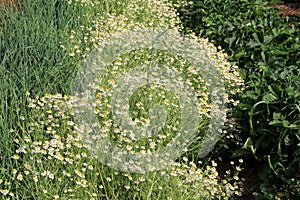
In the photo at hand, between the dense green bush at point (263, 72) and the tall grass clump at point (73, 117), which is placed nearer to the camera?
the tall grass clump at point (73, 117)

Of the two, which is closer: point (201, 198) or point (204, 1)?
point (201, 198)

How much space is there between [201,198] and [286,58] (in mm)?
1962

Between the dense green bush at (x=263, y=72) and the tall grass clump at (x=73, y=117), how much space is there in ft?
0.70

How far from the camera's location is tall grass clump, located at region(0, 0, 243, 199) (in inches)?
109

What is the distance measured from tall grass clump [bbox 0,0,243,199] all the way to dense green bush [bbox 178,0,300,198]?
0.70 feet

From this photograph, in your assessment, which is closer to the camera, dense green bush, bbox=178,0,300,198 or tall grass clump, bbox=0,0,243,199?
tall grass clump, bbox=0,0,243,199

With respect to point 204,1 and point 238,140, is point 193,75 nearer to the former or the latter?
point 238,140

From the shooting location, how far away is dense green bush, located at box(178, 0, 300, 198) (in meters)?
3.21

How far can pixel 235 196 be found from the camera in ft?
10.8

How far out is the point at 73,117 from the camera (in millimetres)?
3086

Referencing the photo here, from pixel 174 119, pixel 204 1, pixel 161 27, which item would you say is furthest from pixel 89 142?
pixel 204 1

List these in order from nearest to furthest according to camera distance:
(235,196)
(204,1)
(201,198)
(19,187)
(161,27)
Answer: (19,187), (201,198), (235,196), (161,27), (204,1)

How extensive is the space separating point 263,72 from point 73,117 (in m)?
1.71

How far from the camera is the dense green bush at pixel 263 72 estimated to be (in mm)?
3207
